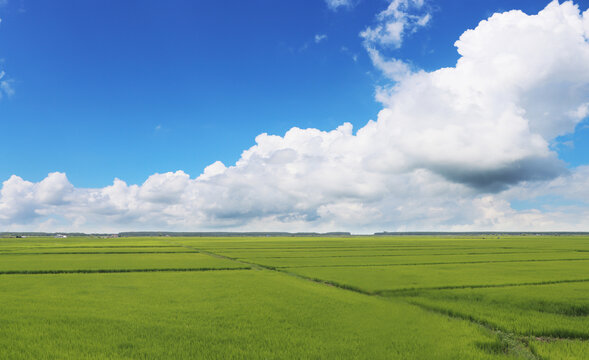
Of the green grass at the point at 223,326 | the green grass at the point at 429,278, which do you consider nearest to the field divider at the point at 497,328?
the green grass at the point at 223,326

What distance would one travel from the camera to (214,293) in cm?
1791

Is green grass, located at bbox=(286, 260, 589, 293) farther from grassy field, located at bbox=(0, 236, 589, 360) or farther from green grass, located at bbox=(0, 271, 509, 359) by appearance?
green grass, located at bbox=(0, 271, 509, 359)

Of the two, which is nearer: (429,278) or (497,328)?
(497,328)

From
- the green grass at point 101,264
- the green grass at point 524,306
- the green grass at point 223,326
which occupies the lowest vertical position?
the green grass at point 101,264

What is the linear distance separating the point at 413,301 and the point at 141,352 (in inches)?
468

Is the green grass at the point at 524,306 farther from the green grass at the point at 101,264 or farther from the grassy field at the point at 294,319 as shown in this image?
the green grass at the point at 101,264

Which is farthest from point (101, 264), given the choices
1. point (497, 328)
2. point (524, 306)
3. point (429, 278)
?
point (524, 306)

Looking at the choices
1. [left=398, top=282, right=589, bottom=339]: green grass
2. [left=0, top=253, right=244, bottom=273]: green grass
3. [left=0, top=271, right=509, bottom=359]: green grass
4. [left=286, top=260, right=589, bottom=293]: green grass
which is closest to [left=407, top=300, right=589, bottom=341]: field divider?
[left=398, top=282, right=589, bottom=339]: green grass

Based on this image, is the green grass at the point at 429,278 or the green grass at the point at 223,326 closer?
the green grass at the point at 223,326

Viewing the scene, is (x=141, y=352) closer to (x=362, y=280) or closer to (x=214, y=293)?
(x=214, y=293)

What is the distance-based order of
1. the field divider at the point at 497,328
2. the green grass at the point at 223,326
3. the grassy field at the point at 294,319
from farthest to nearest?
the field divider at the point at 497,328, the grassy field at the point at 294,319, the green grass at the point at 223,326

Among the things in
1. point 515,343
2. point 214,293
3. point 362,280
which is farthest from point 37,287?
point 515,343

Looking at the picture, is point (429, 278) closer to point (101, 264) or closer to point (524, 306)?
point (524, 306)

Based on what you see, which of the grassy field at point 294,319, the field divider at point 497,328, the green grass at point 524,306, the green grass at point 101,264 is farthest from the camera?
the green grass at point 101,264
